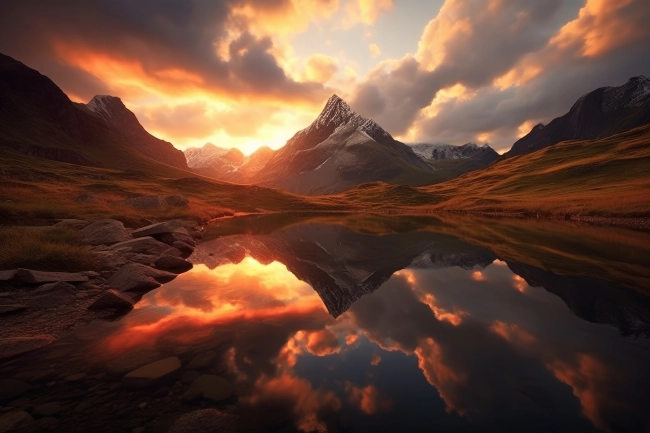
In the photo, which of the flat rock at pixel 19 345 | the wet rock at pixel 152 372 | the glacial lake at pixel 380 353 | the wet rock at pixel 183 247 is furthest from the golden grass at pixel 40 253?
the wet rock at pixel 152 372

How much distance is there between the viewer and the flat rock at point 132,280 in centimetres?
1626

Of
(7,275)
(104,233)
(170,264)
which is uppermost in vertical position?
(104,233)

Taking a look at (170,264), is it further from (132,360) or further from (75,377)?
(75,377)

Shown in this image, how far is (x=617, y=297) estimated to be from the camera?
15.5 meters

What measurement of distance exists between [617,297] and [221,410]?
779 inches

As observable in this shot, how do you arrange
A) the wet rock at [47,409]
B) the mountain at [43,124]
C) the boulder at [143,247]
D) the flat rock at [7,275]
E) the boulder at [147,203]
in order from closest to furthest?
the wet rock at [47,409] → the flat rock at [7,275] → the boulder at [143,247] → the boulder at [147,203] → the mountain at [43,124]

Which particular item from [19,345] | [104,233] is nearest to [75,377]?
[19,345]

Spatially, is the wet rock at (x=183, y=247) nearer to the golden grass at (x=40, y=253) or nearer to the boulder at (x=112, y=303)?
the golden grass at (x=40, y=253)

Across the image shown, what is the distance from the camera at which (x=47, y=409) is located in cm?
710

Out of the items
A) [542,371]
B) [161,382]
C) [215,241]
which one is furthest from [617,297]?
[215,241]

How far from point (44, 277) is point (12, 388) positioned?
8.79 m

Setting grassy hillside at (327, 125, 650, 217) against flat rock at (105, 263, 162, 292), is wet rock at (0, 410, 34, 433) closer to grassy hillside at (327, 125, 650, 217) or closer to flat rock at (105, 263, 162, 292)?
flat rock at (105, 263, 162, 292)

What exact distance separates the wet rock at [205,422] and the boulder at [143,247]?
795 inches

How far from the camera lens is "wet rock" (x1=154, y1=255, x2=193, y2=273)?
2227 cm
